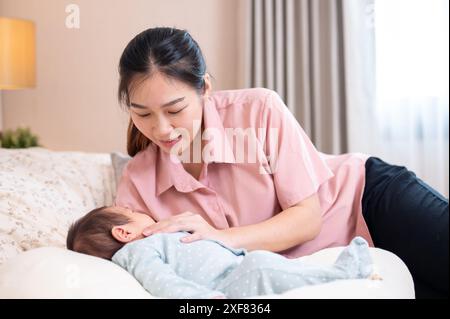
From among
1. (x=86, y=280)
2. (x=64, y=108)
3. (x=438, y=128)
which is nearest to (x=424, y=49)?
(x=438, y=128)

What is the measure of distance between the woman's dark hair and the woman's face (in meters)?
0.02

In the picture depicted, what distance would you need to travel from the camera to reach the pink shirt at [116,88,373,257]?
1.38 meters

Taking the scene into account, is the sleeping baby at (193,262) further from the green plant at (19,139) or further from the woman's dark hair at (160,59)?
the green plant at (19,139)

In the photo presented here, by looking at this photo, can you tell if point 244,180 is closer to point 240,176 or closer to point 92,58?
point 240,176

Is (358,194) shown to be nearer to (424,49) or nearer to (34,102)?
(424,49)

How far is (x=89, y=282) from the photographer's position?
98cm

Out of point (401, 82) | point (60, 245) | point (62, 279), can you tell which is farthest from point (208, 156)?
point (401, 82)

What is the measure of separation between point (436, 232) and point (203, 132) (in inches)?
21.6

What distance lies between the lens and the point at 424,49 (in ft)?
8.98

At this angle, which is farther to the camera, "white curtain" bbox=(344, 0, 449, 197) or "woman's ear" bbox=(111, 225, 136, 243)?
"white curtain" bbox=(344, 0, 449, 197)

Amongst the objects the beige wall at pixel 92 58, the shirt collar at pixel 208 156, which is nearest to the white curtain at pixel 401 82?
the beige wall at pixel 92 58

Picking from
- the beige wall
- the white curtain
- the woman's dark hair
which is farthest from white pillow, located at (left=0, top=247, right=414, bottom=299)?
the white curtain

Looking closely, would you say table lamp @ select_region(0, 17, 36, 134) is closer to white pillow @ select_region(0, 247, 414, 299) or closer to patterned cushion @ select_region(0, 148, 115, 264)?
patterned cushion @ select_region(0, 148, 115, 264)

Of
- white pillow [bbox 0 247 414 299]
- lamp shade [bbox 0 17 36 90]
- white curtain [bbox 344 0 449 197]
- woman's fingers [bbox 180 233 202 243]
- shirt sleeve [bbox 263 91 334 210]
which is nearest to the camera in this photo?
white pillow [bbox 0 247 414 299]
